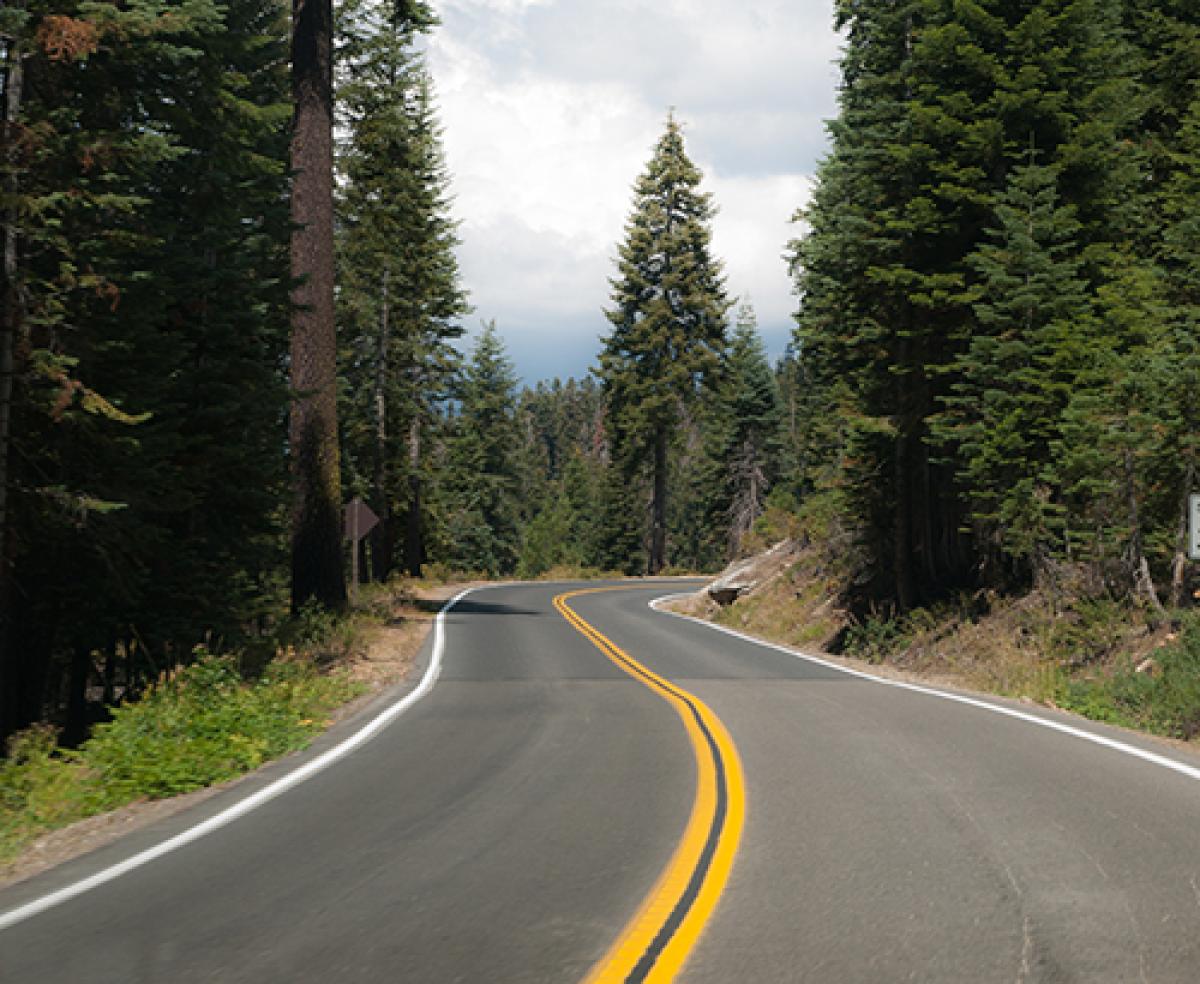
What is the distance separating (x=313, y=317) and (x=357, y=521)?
18.0ft

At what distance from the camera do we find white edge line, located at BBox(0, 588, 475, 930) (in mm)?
4832

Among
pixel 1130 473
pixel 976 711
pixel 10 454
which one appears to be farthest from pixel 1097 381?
pixel 10 454

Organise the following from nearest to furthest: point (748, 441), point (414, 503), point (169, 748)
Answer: point (169, 748), point (414, 503), point (748, 441)

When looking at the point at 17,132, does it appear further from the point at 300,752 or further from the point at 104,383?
the point at 300,752

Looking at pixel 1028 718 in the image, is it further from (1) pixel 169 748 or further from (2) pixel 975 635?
(1) pixel 169 748

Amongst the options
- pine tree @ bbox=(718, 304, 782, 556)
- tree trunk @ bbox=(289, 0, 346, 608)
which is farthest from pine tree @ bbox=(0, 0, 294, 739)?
pine tree @ bbox=(718, 304, 782, 556)

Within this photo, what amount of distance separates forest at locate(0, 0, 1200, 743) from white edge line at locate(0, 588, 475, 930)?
12.4 ft

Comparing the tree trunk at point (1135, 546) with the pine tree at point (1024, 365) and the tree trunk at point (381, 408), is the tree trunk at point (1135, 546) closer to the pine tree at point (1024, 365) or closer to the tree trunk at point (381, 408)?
the pine tree at point (1024, 365)

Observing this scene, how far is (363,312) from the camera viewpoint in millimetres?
29297

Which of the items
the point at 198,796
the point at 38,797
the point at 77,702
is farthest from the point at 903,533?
the point at 38,797

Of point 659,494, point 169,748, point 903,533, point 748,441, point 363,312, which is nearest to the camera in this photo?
point 169,748

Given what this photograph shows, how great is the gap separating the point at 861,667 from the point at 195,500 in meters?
10.5

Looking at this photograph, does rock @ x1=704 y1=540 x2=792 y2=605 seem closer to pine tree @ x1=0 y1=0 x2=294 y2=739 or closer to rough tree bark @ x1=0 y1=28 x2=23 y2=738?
pine tree @ x1=0 y1=0 x2=294 y2=739

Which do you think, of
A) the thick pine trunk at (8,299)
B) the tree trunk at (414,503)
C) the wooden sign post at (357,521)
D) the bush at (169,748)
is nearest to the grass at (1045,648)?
the bush at (169,748)
